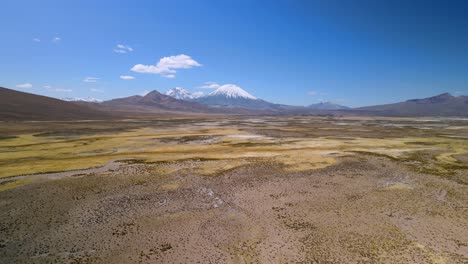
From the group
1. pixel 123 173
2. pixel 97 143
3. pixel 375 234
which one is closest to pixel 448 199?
pixel 375 234

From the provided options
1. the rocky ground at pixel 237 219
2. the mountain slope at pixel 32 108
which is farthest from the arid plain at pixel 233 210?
the mountain slope at pixel 32 108

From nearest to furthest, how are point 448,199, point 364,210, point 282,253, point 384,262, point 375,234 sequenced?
point 384,262 → point 282,253 → point 375,234 → point 364,210 → point 448,199

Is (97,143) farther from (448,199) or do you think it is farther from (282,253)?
(448,199)

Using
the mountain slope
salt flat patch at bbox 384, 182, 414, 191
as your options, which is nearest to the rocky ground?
salt flat patch at bbox 384, 182, 414, 191

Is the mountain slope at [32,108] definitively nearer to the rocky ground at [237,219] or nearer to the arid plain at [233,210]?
the arid plain at [233,210]

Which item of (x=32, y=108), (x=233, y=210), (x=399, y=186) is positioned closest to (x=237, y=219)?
(x=233, y=210)

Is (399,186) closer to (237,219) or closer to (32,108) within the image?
(237,219)
